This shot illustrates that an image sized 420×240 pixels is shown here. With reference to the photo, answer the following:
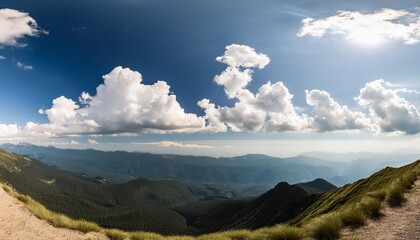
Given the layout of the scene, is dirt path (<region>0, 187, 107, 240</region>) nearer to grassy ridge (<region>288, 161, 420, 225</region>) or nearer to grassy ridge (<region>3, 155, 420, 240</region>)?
grassy ridge (<region>3, 155, 420, 240</region>)

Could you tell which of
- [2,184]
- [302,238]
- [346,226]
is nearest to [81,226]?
[2,184]

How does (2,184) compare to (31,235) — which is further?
(2,184)

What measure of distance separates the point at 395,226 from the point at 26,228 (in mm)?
23605

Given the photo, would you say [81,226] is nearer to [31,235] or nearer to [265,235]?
[31,235]

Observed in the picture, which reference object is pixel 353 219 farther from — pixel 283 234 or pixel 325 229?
pixel 283 234

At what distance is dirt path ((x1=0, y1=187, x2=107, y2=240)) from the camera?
19.8m

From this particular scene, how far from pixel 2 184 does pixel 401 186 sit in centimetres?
3532

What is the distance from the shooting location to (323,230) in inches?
684

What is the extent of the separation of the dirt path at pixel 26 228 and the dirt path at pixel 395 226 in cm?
1605

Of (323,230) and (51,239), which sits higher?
(323,230)

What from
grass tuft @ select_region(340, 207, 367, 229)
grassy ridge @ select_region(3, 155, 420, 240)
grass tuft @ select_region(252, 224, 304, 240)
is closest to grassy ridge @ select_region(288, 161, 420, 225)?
grassy ridge @ select_region(3, 155, 420, 240)

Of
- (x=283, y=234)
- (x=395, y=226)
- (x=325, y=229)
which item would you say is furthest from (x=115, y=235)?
(x=395, y=226)

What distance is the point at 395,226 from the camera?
59.2ft

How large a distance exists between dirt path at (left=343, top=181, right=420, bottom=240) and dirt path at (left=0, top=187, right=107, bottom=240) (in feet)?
52.7
